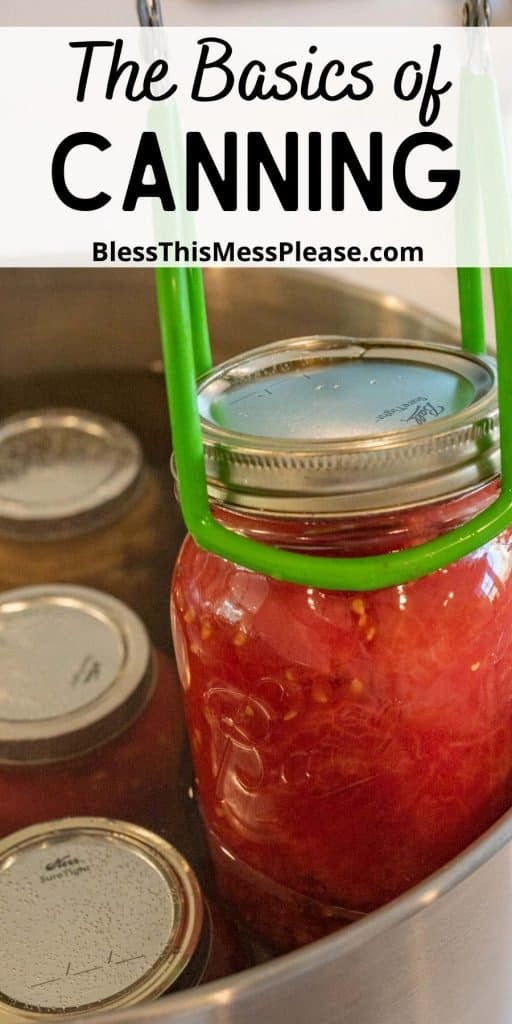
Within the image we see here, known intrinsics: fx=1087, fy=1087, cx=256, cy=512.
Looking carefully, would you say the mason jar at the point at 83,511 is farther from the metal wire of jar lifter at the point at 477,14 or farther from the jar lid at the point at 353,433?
the metal wire of jar lifter at the point at 477,14

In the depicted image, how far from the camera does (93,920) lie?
354 mm

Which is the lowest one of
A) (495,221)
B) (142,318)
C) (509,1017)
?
(509,1017)

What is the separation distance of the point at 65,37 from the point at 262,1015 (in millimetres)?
851

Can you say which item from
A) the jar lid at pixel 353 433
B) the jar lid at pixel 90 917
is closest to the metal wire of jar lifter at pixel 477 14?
the jar lid at pixel 353 433

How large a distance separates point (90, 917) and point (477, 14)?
0.96ft

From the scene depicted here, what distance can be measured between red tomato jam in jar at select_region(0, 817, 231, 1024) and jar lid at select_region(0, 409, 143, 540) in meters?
0.23

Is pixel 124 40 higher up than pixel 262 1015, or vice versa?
pixel 124 40

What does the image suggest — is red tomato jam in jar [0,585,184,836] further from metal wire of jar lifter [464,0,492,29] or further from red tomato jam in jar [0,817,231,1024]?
metal wire of jar lifter [464,0,492,29]

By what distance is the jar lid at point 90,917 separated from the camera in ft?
1.07

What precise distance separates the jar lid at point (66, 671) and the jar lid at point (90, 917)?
0.06 m

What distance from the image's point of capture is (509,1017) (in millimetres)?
329

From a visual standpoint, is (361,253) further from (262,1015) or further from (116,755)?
(262,1015)

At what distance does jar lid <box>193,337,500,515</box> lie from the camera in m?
0.30

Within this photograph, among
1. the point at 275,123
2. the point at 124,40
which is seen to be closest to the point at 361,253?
the point at 275,123
